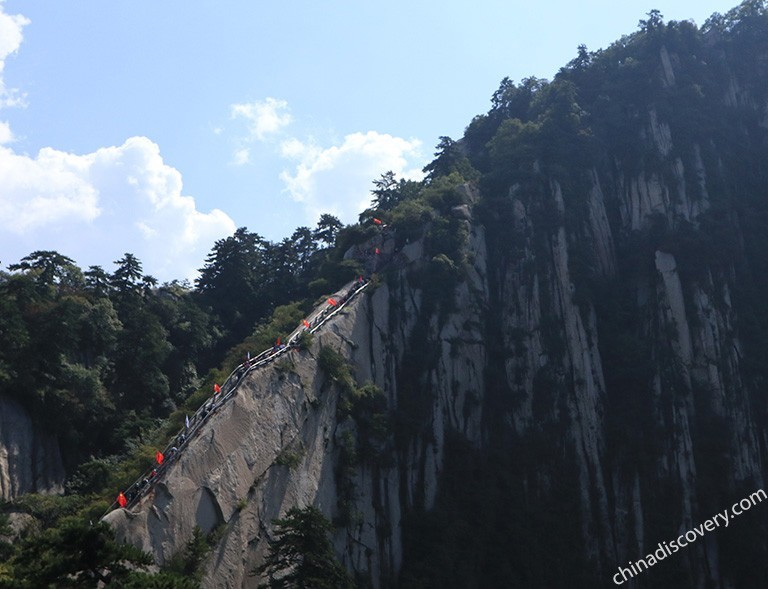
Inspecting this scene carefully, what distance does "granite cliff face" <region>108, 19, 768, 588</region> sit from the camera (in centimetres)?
3934

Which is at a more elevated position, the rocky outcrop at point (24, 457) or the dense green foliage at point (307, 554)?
the rocky outcrop at point (24, 457)

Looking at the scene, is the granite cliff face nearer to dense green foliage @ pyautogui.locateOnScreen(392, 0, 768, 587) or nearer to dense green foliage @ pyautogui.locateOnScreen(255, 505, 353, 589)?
dense green foliage @ pyautogui.locateOnScreen(392, 0, 768, 587)

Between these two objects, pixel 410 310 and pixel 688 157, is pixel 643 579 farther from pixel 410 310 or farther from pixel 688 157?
pixel 688 157

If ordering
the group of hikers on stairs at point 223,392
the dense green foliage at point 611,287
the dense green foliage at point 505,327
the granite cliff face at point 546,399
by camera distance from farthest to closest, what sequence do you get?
the dense green foliage at point 611,287 < the dense green foliage at point 505,327 < the granite cliff face at point 546,399 < the group of hikers on stairs at point 223,392

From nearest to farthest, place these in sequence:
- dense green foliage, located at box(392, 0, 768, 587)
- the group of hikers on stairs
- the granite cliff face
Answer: the group of hikers on stairs
the granite cliff face
dense green foliage, located at box(392, 0, 768, 587)

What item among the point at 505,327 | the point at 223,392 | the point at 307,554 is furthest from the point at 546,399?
the point at 307,554

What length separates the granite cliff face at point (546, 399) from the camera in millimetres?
39344

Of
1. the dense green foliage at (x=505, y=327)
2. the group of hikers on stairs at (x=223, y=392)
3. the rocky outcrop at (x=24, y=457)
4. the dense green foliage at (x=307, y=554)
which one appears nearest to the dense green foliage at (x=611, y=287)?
the dense green foliage at (x=505, y=327)

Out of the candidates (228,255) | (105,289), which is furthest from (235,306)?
(105,289)

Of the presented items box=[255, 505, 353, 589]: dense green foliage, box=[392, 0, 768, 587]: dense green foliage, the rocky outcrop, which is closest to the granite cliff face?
box=[392, 0, 768, 587]: dense green foliage

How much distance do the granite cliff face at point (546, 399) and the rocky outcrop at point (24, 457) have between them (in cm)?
1068

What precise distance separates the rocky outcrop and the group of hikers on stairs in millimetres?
9299

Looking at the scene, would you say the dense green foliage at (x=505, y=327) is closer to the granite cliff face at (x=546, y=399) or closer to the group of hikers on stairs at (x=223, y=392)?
the granite cliff face at (x=546, y=399)

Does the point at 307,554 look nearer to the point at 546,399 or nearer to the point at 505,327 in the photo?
the point at 546,399
